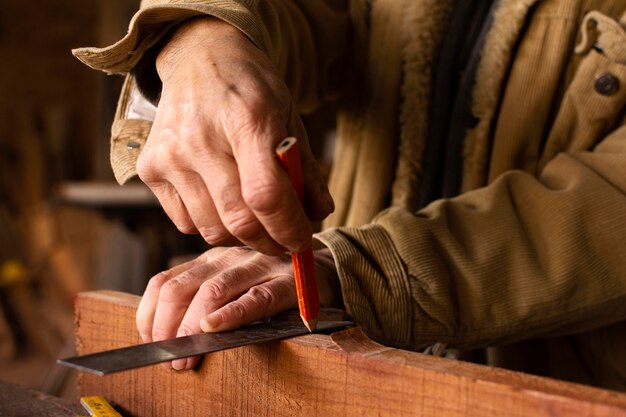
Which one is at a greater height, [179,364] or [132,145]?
[132,145]

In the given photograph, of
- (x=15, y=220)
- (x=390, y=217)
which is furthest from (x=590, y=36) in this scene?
(x=15, y=220)

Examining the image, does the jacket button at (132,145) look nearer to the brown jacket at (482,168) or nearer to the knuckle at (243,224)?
the brown jacket at (482,168)

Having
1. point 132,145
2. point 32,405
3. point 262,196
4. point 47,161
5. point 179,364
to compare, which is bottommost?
point 47,161

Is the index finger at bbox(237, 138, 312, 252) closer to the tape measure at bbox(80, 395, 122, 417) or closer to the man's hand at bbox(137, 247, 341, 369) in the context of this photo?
the man's hand at bbox(137, 247, 341, 369)

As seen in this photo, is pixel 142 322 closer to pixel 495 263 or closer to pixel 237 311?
pixel 237 311

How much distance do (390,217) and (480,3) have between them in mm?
566

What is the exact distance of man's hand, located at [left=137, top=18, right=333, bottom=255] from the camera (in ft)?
2.23

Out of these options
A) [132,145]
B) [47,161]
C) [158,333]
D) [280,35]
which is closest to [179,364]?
[158,333]

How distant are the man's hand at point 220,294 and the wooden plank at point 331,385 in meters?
0.04

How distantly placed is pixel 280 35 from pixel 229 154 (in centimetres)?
44

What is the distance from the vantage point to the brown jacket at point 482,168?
0.89 m

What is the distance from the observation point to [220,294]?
2.58 ft

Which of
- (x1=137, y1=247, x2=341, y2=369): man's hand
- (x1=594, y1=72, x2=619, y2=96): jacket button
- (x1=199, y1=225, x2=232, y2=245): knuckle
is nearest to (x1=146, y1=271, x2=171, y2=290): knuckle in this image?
(x1=137, y1=247, x2=341, y2=369): man's hand

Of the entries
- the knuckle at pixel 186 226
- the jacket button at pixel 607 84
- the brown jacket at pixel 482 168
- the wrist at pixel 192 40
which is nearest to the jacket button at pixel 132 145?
the brown jacket at pixel 482 168
